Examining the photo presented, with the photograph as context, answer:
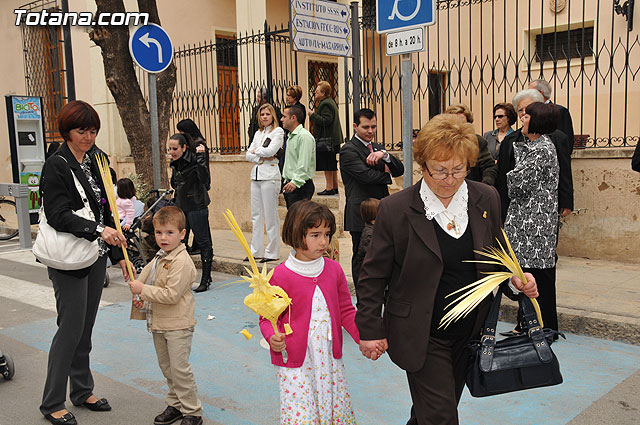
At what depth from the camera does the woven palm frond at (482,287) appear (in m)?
2.57

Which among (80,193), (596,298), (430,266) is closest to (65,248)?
(80,193)

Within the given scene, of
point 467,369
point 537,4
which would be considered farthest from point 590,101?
point 467,369

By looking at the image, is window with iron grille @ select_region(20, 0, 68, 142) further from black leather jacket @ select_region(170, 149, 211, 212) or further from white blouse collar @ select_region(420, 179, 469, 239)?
white blouse collar @ select_region(420, 179, 469, 239)

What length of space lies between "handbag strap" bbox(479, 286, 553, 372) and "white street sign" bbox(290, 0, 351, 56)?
4675mm

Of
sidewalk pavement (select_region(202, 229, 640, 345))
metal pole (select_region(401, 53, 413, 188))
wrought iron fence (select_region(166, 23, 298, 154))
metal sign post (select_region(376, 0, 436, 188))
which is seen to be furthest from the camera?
wrought iron fence (select_region(166, 23, 298, 154))

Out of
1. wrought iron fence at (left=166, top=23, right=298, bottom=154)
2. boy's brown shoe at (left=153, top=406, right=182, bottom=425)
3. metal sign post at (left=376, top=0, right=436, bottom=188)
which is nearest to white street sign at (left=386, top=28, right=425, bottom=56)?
metal sign post at (left=376, top=0, right=436, bottom=188)

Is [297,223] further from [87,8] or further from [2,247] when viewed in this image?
[87,8]

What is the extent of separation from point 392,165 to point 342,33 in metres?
2.20

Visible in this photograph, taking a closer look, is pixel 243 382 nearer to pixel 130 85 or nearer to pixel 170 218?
pixel 170 218

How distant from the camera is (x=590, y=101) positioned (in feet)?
43.9

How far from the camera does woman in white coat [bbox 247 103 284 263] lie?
8062mm

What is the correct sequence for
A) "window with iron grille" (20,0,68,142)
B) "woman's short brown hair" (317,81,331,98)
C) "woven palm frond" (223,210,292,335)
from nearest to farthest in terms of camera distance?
"woven palm frond" (223,210,292,335) < "woman's short brown hair" (317,81,331,98) < "window with iron grille" (20,0,68,142)

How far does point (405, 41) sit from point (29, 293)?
530cm

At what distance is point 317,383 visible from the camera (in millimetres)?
3086
